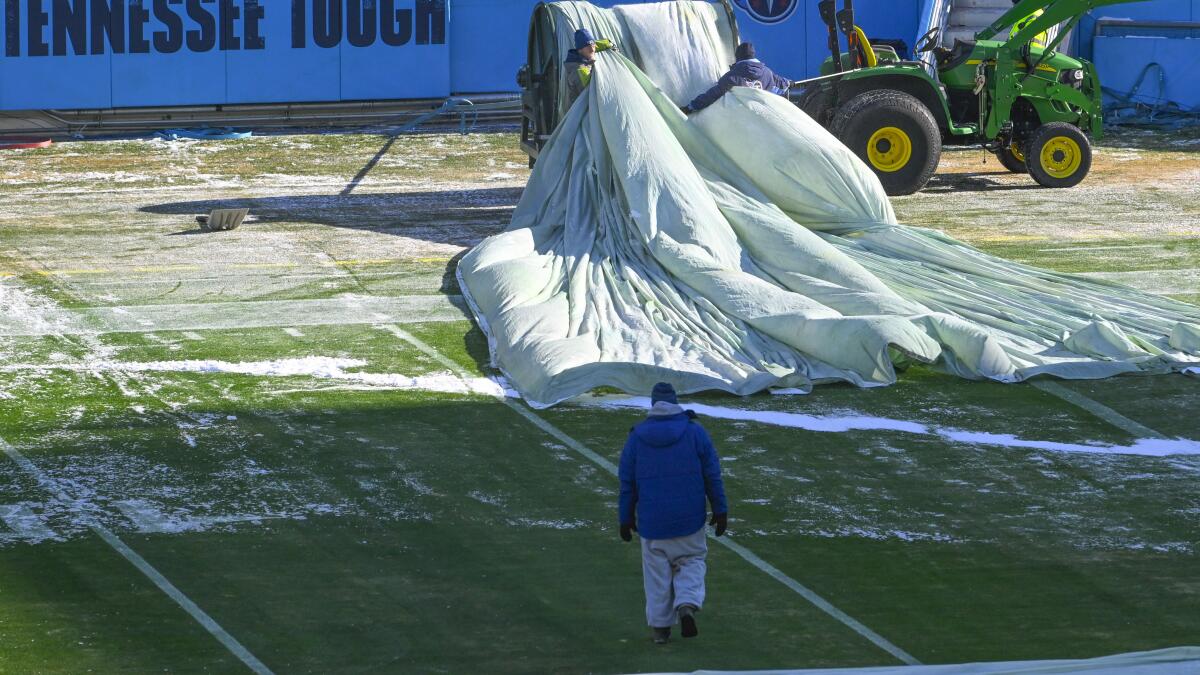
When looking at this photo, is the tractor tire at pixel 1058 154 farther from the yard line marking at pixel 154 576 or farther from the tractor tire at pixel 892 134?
the yard line marking at pixel 154 576

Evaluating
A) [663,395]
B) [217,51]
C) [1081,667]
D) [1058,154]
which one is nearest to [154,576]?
[663,395]

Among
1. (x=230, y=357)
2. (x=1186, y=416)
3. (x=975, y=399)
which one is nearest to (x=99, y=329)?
(x=230, y=357)

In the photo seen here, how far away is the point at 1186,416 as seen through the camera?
417 inches

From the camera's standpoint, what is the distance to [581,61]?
52.6ft

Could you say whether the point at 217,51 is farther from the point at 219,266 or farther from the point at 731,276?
the point at 731,276

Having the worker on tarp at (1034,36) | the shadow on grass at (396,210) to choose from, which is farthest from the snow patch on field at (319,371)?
the worker on tarp at (1034,36)

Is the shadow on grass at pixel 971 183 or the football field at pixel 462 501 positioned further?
the shadow on grass at pixel 971 183

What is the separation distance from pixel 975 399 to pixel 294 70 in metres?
17.0

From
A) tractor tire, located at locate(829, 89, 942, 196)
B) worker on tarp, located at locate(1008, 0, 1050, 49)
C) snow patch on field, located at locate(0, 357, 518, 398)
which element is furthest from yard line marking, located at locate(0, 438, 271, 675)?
worker on tarp, located at locate(1008, 0, 1050, 49)

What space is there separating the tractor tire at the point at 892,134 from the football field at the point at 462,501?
12.8 feet

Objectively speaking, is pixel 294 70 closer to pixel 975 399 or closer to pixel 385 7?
pixel 385 7

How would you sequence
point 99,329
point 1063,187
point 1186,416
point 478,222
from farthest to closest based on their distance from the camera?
point 1063,187, point 478,222, point 99,329, point 1186,416

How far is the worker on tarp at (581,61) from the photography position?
51.6ft

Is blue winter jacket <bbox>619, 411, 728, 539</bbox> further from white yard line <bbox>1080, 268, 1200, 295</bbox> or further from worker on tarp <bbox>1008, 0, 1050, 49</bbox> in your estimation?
worker on tarp <bbox>1008, 0, 1050, 49</bbox>
